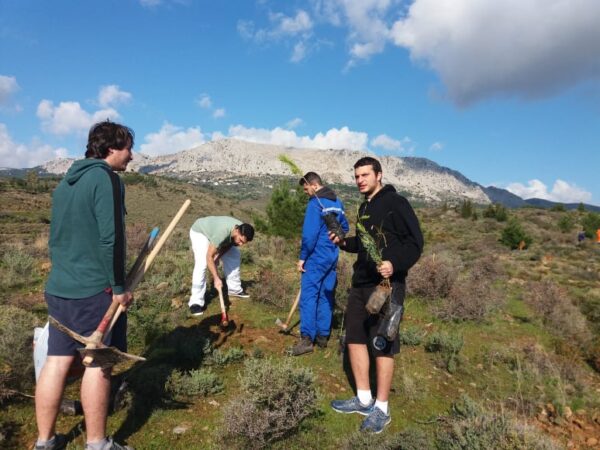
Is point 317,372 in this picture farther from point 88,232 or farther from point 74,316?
point 88,232

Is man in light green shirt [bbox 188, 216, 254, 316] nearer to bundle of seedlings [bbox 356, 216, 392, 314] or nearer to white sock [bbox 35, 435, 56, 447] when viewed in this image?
bundle of seedlings [bbox 356, 216, 392, 314]

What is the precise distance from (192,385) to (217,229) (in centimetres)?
270

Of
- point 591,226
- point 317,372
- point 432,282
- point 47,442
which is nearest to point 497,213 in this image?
point 591,226

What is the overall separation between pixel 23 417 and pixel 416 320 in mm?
6121

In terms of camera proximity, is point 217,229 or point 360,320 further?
point 217,229

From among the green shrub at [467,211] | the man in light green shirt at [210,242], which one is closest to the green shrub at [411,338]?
the man in light green shirt at [210,242]

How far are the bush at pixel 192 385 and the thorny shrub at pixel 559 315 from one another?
22.9ft

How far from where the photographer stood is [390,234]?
10.9ft

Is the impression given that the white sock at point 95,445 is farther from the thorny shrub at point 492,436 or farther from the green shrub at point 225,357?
the thorny shrub at point 492,436

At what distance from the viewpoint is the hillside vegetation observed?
10.2 feet

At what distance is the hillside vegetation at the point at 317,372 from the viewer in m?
3.09

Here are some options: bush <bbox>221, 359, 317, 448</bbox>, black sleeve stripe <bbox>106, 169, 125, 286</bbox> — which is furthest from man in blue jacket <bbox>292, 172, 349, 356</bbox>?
black sleeve stripe <bbox>106, 169, 125, 286</bbox>

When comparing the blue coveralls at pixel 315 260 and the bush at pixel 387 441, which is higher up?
the blue coveralls at pixel 315 260

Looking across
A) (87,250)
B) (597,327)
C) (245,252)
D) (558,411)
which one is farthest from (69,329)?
(597,327)
